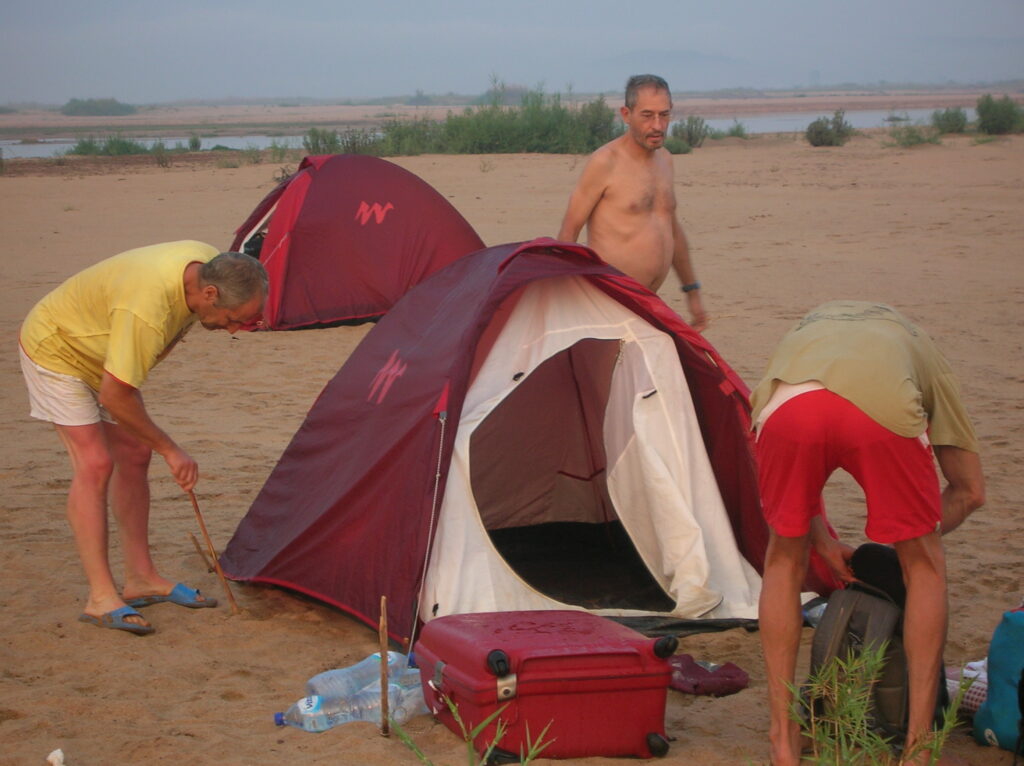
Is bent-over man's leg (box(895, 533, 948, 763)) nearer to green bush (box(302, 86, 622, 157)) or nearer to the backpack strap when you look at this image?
the backpack strap

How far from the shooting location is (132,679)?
4.17 metres

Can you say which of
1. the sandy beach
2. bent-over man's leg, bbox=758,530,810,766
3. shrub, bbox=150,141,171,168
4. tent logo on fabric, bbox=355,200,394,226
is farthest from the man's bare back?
shrub, bbox=150,141,171,168

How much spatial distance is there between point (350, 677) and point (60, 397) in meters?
1.56

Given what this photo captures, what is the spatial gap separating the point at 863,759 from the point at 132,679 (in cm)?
249

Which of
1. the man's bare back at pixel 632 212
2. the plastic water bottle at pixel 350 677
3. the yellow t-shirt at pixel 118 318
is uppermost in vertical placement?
the man's bare back at pixel 632 212

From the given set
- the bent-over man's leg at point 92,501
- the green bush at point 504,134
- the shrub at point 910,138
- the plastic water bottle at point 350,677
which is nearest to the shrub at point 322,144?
the green bush at point 504,134

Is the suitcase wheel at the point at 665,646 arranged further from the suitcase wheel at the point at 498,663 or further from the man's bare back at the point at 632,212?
the man's bare back at the point at 632,212

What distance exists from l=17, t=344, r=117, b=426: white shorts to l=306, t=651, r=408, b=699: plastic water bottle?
137 centimetres

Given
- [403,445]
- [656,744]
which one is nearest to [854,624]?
[656,744]

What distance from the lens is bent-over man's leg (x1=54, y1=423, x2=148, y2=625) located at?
14.8 feet

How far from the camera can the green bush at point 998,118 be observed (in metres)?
26.5

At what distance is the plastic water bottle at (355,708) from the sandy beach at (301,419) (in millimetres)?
56

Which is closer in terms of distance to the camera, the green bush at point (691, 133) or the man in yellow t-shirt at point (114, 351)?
the man in yellow t-shirt at point (114, 351)

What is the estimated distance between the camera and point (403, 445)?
457 centimetres
